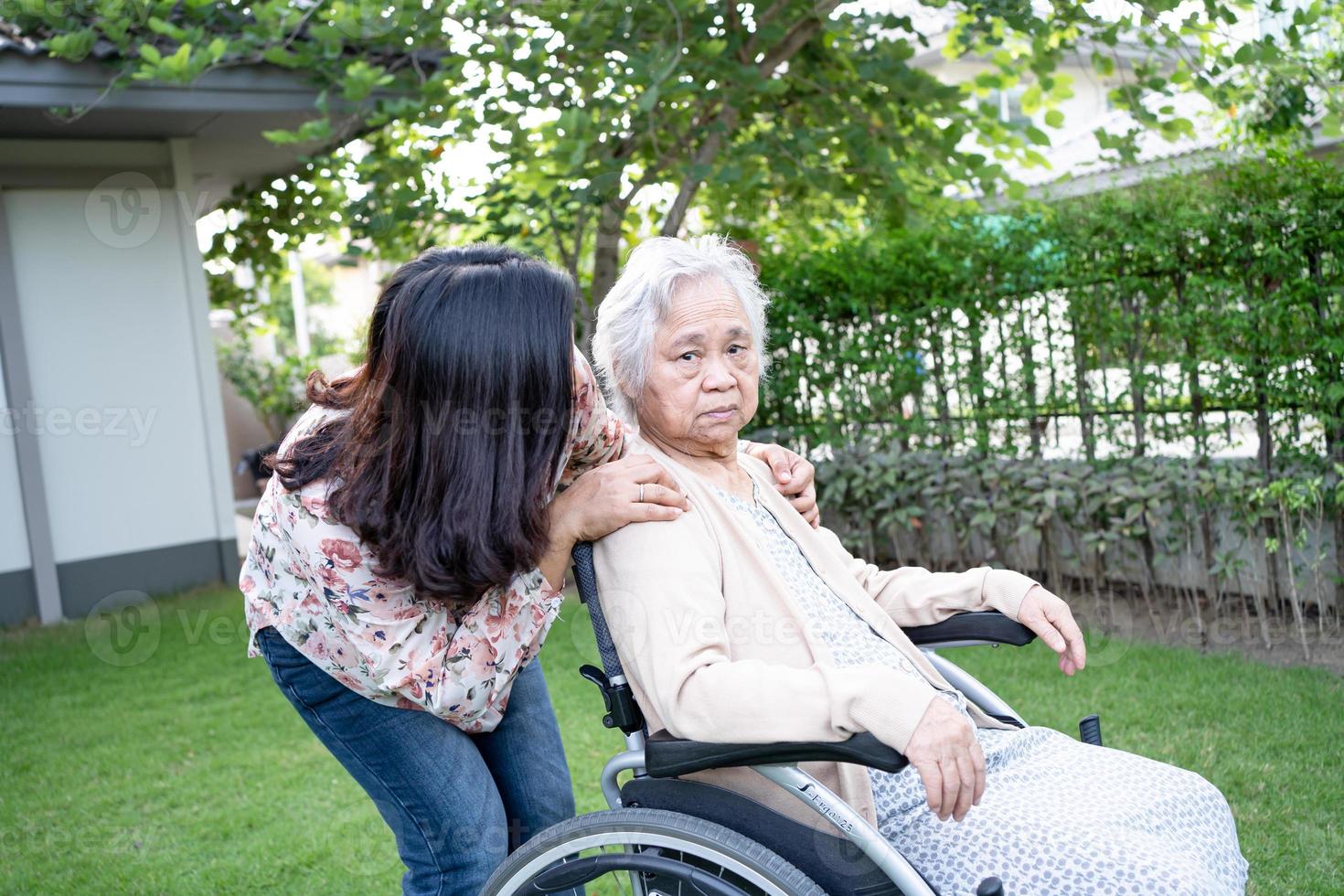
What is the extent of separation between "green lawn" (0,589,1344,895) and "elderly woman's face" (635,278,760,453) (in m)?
1.09

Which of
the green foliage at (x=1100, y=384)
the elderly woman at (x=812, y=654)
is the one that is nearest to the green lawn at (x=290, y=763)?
the green foliage at (x=1100, y=384)

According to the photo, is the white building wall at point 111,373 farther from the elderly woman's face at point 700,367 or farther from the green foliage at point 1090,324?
the elderly woman's face at point 700,367

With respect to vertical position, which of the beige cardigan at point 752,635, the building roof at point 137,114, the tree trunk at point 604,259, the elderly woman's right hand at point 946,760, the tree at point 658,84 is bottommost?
the elderly woman's right hand at point 946,760

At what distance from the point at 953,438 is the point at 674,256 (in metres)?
3.54

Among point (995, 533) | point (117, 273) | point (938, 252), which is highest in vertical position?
point (117, 273)

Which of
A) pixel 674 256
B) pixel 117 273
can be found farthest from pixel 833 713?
pixel 117 273

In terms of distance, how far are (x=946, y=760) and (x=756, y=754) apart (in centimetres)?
25

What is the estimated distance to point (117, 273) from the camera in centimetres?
664

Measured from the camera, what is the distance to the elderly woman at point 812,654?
1502 millimetres

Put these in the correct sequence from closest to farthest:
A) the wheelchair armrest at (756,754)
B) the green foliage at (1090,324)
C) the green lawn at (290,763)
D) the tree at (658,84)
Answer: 1. the wheelchair armrest at (756,754)
2. the green lawn at (290,763)
3. the green foliage at (1090,324)
4. the tree at (658,84)

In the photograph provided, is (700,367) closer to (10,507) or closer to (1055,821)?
(1055,821)

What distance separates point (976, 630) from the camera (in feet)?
6.61

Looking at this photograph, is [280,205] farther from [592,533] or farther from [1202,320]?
[592,533]

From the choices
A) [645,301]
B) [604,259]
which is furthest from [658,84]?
[645,301]
